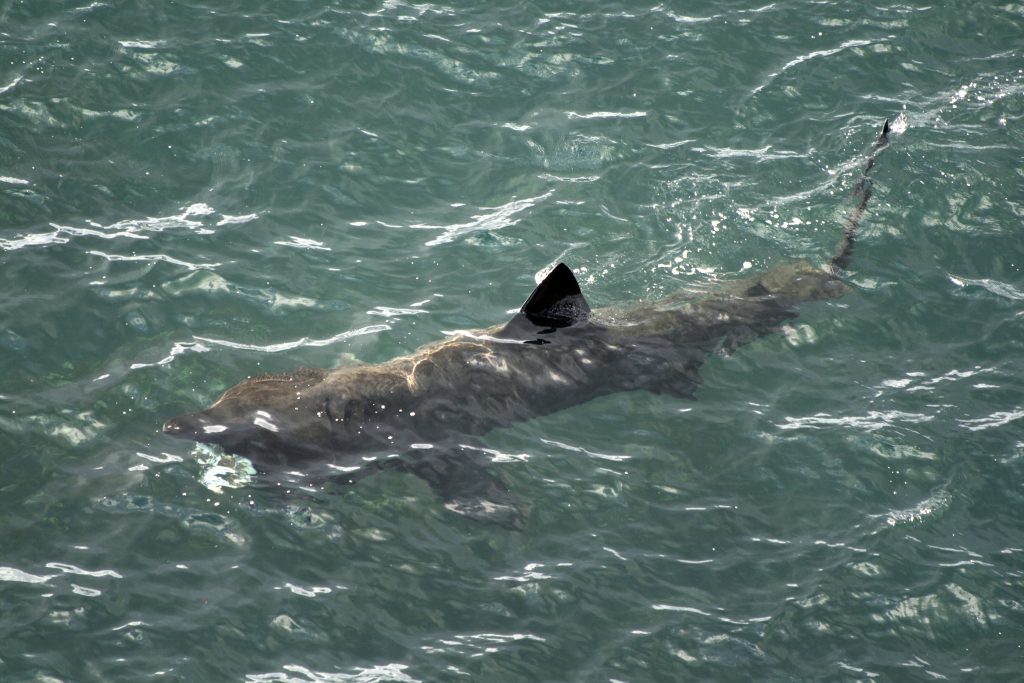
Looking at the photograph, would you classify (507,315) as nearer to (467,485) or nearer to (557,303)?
(557,303)

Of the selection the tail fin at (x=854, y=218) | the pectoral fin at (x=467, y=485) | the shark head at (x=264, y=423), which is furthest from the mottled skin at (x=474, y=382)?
the tail fin at (x=854, y=218)

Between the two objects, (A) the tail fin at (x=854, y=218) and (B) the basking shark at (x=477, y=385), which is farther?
(A) the tail fin at (x=854, y=218)

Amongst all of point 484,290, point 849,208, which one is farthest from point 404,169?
point 849,208

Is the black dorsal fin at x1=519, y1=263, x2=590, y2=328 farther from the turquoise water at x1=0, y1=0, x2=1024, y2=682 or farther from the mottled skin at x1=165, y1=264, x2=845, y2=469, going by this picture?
the turquoise water at x1=0, y1=0, x2=1024, y2=682

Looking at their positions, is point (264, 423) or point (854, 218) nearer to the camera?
point (264, 423)

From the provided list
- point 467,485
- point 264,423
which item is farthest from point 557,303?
point 264,423

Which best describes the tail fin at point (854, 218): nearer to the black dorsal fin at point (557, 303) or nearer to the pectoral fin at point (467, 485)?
the black dorsal fin at point (557, 303)

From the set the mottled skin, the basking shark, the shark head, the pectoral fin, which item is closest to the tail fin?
the basking shark
